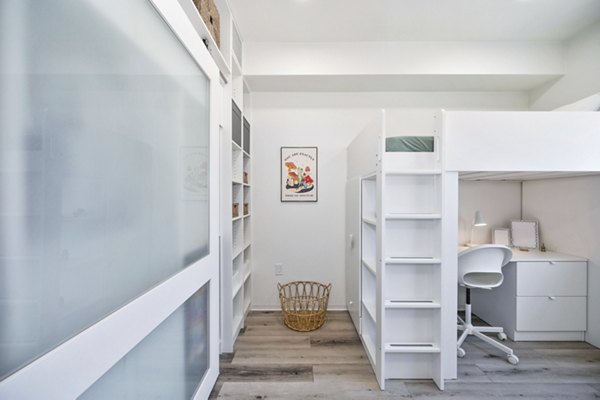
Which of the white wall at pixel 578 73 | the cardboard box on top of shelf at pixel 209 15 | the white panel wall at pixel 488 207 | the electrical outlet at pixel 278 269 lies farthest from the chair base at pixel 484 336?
the cardboard box on top of shelf at pixel 209 15

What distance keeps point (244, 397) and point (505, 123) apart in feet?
8.22

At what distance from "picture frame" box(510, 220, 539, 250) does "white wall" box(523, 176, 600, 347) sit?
0.07 meters

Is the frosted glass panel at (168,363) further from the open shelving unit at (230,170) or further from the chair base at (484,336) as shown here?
the chair base at (484,336)

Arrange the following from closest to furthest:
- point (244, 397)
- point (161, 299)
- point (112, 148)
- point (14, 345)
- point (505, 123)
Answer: point (14, 345), point (112, 148), point (161, 299), point (244, 397), point (505, 123)

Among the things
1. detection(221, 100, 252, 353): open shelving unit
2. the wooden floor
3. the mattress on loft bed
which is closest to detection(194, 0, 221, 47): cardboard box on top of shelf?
detection(221, 100, 252, 353): open shelving unit

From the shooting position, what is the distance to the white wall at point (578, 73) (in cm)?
253

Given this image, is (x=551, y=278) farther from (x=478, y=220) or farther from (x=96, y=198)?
(x=96, y=198)

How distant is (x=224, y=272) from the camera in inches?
90.7

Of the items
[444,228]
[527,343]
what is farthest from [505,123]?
[527,343]

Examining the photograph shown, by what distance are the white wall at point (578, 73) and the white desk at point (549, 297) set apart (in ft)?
5.09

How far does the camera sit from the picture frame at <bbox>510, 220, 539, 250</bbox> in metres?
2.89

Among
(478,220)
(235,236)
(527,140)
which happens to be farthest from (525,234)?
(235,236)

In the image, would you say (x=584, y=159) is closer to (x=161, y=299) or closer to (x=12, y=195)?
(x=161, y=299)

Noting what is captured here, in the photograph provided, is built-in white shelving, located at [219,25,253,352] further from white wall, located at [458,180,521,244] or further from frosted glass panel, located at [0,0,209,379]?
white wall, located at [458,180,521,244]
